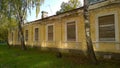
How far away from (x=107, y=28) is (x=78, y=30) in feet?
11.8

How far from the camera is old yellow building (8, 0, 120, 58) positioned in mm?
12637

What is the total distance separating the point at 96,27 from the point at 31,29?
14.3m

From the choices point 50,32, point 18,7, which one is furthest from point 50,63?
point 18,7

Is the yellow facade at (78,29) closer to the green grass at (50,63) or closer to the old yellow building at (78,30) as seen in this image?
the old yellow building at (78,30)

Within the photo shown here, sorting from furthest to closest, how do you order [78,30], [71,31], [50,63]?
[71,31], [78,30], [50,63]

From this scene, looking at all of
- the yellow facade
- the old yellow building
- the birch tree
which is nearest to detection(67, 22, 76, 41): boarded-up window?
the old yellow building

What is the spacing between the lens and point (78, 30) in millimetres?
16234

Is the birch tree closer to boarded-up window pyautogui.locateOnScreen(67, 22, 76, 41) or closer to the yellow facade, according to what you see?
the yellow facade

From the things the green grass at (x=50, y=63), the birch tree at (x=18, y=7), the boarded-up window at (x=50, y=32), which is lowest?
the green grass at (x=50, y=63)

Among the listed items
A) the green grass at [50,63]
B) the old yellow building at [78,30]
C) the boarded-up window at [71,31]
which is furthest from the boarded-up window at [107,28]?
the boarded-up window at [71,31]

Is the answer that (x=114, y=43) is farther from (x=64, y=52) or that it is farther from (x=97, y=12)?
(x=64, y=52)

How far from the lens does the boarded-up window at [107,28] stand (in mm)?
12727

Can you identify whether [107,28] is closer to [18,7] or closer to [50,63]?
[50,63]

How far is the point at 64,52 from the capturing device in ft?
59.8
